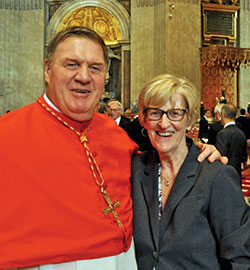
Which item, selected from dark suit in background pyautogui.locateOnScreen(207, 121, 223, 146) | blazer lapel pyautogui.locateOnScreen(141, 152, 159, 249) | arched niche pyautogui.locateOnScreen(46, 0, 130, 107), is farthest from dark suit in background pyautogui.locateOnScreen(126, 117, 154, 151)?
arched niche pyautogui.locateOnScreen(46, 0, 130, 107)

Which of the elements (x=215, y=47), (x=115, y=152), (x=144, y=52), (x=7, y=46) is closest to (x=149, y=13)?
(x=144, y=52)

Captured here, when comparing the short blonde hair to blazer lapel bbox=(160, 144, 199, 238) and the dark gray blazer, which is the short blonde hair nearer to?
blazer lapel bbox=(160, 144, 199, 238)

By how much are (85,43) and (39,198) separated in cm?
80

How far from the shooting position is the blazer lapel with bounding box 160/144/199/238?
207 cm

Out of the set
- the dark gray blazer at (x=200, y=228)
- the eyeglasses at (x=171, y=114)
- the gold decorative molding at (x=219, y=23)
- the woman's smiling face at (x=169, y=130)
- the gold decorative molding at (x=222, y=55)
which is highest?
the gold decorative molding at (x=219, y=23)

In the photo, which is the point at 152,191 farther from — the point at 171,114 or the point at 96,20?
the point at 96,20

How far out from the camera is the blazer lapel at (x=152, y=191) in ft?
6.82

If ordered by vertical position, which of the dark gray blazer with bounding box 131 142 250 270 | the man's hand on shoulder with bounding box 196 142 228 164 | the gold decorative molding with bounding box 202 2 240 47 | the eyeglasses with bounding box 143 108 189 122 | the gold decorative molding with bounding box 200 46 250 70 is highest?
the gold decorative molding with bounding box 202 2 240 47

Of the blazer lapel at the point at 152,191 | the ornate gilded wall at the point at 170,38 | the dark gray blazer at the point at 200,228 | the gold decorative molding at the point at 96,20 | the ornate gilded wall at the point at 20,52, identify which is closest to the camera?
the dark gray blazer at the point at 200,228

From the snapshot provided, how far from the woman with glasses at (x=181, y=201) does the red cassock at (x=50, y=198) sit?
5.4 inches

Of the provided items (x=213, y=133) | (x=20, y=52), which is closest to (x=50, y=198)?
(x=213, y=133)

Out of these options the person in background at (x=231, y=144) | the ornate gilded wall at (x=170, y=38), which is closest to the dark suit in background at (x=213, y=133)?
the person in background at (x=231, y=144)

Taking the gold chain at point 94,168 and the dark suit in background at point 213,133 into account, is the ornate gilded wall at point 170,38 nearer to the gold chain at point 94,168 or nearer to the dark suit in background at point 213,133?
the dark suit in background at point 213,133

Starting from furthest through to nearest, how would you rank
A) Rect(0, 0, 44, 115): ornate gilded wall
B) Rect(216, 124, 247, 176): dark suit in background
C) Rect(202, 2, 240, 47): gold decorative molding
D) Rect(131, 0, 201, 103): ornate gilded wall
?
Rect(0, 0, 44, 115): ornate gilded wall, Rect(202, 2, 240, 47): gold decorative molding, Rect(131, 0, 201, 103): ornate gilded wall, Rect(216, 124, 247, 176): dark suit in background
